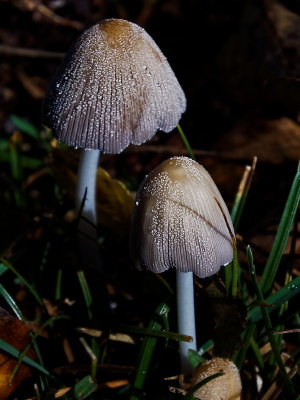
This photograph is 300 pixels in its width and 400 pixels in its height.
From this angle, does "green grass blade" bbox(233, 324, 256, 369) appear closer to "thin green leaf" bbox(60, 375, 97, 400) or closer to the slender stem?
"thin green leaf" bbox(60, 375, 97, 400)

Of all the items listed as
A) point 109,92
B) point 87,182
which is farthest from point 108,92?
point 87,182

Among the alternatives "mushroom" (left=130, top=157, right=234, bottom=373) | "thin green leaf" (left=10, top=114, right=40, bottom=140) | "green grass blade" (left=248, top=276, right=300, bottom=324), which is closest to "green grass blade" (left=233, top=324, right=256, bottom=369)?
"green grass blade" (left=248, top=276, right=300, bottom=324)

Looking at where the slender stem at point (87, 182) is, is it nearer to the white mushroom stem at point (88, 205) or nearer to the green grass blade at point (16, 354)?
the white mushroom stem at point (88, 205)

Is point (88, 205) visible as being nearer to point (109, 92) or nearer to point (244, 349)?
point (109, 92)

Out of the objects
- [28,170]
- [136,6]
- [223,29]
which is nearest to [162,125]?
[28,170]

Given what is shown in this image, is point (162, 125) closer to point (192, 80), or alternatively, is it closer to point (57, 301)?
point (57, 301)
